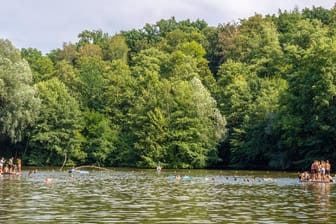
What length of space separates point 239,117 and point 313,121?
60.8 feet

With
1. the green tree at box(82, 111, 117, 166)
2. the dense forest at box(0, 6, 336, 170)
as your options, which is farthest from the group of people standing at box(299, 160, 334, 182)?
the green tree at box(82, 111, 117, 166)

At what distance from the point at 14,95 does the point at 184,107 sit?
84.6 ft

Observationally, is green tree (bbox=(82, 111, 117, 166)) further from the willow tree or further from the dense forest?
the willow tree

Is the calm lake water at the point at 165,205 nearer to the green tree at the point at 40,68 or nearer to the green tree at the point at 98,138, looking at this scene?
the green tree at the point at 98,138

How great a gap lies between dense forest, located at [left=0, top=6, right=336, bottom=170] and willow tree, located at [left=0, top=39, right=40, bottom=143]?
0.13 meters


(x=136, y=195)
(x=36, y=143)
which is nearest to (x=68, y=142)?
(x=36, y=143)

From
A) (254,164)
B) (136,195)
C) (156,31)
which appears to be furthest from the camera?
(156,31)

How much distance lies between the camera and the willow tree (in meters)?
84.4

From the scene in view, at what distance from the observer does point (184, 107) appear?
3971 inches

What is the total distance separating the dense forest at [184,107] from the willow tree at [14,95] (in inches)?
5.0

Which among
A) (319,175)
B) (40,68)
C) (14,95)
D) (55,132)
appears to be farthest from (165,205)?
(40,68)

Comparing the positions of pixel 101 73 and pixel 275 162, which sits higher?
pixel 101 73

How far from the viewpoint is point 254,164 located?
303ft

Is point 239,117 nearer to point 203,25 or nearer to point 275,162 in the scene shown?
point 275,162
